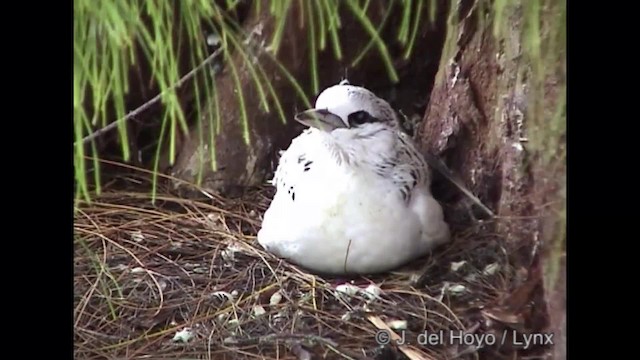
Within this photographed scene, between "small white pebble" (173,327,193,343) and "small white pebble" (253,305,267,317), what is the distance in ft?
0.28

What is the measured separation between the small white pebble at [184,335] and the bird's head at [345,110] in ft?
0.99

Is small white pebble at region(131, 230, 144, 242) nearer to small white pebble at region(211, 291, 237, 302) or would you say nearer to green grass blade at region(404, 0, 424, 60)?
small white pebble at region(211, 291, 237, 302)

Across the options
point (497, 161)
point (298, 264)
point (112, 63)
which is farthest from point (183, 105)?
point (497, 161)

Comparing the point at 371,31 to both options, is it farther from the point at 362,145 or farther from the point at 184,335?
the point at 184,335

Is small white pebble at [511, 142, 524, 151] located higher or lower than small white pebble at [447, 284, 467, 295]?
higher

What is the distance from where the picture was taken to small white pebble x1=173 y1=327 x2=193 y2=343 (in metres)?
1.28

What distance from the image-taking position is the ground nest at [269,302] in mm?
1270

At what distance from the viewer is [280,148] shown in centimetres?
130

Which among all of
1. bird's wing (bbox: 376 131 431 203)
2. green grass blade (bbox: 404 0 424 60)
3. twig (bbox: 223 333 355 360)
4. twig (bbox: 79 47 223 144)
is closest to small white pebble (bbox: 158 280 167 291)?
twig (bbox: 223 333 355 360)

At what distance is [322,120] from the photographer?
4.14 feet

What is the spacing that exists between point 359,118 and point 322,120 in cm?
5

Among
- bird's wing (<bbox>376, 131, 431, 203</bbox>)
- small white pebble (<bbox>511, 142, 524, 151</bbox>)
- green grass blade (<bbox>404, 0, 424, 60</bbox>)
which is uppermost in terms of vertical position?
green grass blade (<bbox>404, 0, 424, 60</bbox>)

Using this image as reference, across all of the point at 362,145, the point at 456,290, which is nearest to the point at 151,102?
the point at 362,145

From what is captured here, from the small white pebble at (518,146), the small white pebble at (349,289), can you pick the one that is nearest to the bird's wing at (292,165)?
the small white pebble at (349,289)
